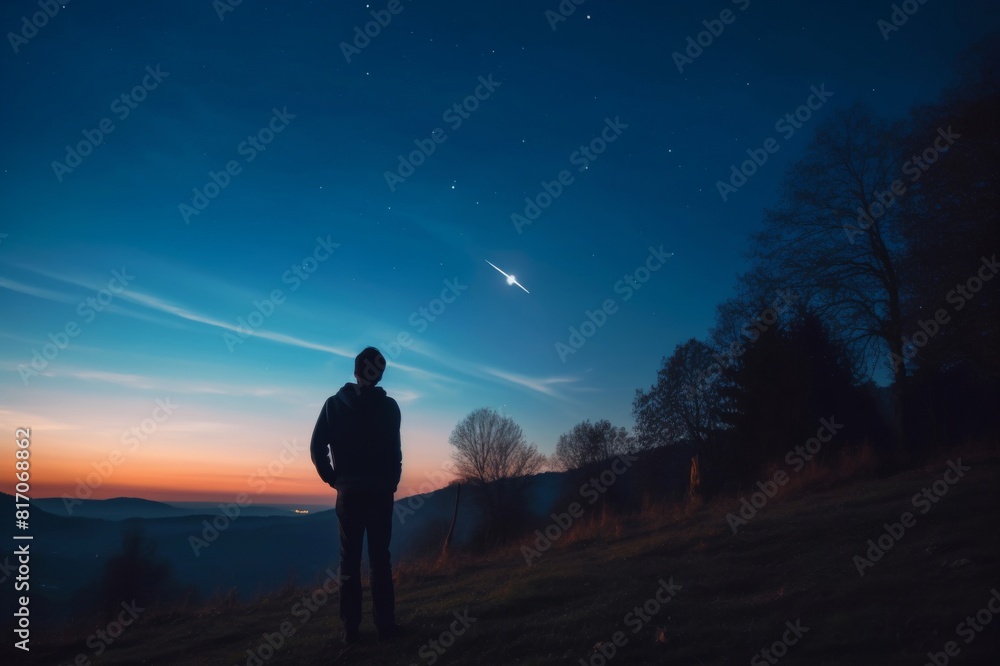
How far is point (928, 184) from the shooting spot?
13.3 metres

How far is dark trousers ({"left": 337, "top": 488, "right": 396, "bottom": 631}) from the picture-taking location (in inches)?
205

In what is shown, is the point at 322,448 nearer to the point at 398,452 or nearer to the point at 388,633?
the point at 398,452

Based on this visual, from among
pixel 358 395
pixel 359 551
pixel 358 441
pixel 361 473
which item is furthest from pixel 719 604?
pixel 358 395

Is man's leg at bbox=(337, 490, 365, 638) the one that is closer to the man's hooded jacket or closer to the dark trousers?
the dark trousers

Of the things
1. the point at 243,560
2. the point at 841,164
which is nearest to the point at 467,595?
the point at 841,164

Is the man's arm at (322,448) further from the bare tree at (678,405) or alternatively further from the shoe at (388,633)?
the bare tree at (678,405)

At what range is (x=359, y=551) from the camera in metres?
5.31

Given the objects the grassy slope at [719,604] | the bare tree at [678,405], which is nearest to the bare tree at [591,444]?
the bare tree at [678,405]

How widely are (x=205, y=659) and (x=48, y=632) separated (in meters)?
4.95

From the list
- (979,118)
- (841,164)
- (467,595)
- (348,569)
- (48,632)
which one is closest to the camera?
(348,569)

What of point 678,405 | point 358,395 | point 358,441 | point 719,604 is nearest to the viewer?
point 719,604

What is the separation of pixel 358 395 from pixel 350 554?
4.93ft

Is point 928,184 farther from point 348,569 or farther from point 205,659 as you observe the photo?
point 205,659

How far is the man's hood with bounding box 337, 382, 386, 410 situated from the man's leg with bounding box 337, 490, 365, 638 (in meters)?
0.84
